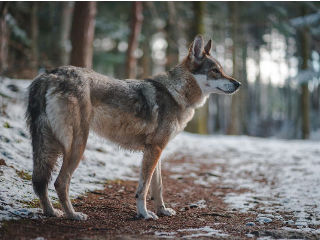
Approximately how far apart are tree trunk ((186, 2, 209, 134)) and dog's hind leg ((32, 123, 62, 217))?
387 inches

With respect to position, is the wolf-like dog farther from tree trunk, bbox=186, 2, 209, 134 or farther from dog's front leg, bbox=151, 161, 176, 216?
tree trunk, bbox=186, 2, 209, 134

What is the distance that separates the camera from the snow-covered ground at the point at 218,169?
4637 mm

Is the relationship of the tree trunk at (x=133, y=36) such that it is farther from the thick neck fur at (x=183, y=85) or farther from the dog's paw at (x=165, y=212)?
the dog's paw at (x=165, y=212)

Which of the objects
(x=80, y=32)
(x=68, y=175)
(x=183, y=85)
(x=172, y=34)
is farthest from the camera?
(x=172, y=34)

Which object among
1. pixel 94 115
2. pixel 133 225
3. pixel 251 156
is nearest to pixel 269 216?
pixel 133 225

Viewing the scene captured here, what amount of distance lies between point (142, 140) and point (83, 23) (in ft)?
16.6

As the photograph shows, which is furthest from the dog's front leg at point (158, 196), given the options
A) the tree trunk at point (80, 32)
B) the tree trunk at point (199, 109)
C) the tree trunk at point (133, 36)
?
the tree trunk at point (133, 36)

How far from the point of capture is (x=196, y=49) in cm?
507

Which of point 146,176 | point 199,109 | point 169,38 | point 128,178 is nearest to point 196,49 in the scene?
point 146,176

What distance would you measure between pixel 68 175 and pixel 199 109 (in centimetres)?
978

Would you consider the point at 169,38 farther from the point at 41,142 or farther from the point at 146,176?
the point at 41,142

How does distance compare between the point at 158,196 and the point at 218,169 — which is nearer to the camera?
the point at 158,196

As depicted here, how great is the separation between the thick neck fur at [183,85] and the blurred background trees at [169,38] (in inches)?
159

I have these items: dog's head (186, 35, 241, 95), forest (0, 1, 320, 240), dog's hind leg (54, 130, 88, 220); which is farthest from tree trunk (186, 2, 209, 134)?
dog's hind leg (54, 130, 88, 220)
